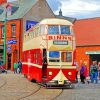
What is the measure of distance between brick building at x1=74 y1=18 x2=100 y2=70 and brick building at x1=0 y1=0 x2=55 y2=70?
9032 mm

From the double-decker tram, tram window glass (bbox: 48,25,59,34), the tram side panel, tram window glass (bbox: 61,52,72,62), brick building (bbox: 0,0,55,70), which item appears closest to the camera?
the double-decker tram

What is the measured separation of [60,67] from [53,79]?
0.90 metres

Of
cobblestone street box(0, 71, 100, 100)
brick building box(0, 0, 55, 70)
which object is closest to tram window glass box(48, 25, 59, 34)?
cobblestone street box(0, 71, 100, 100)

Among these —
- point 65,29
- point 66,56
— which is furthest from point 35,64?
point 65,29

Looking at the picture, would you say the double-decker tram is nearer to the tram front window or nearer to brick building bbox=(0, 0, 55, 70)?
the tram front window

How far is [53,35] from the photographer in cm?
2692

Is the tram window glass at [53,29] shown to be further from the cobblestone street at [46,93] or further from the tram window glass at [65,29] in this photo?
the cobblestone street at [46,93]

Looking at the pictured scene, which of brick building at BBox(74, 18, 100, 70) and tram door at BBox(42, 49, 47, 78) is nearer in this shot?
tram door at BBox(42, 49, 47, 78)

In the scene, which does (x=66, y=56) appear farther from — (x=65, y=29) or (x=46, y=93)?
(x=46, y=93)

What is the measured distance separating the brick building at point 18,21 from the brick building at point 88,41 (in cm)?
903

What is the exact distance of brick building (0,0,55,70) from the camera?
209 feet

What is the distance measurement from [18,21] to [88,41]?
13724 millimetres

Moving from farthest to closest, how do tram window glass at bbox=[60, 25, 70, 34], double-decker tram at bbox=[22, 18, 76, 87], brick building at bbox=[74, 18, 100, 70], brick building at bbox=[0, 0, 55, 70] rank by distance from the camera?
brick building at bbox=[0, 0, 55, 70]
brick building at bbox=[74, 18, 100, 70]
tram window glass at bbox=[60, 25, 70, 34]
double-decker tram at bbox=[22, 18, 76, 87]

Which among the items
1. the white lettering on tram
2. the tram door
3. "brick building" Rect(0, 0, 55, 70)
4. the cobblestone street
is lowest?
the cobblestone street
